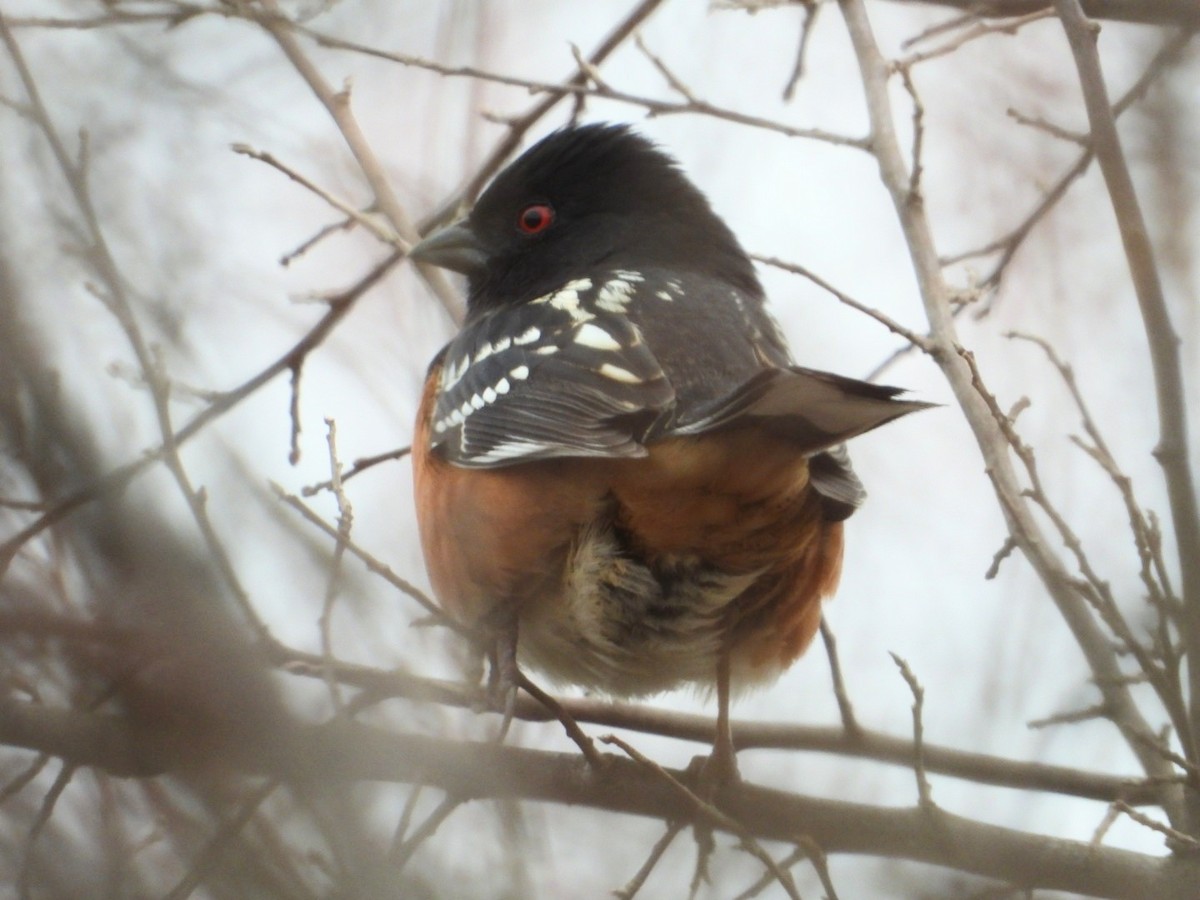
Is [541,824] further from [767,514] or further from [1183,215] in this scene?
[1183,215]

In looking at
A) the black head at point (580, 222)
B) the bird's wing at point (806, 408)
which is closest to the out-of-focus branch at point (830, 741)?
the bird's wing at point (806, 408)

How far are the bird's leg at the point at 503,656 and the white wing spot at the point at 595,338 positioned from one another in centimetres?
50

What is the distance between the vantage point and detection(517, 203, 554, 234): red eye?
10.7 feet

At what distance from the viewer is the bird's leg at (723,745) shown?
8.31 feet

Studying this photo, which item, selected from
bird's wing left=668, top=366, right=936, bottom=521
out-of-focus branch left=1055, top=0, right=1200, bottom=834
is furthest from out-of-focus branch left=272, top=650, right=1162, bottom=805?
out-of-focus branch left=1055, top=0, right=1200, bottom=834

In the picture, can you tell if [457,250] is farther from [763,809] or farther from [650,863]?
[650,863]

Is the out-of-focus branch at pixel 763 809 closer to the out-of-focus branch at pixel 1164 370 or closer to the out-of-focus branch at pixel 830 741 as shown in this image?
the out-of-focus branch at pixel 830 741

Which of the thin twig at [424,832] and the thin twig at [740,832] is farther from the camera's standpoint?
the thin twig at [740,832]

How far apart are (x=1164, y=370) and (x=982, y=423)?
2.17ft

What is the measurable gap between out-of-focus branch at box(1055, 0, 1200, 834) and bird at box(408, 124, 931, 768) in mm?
443

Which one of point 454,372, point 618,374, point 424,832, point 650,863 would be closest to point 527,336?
point 454,372

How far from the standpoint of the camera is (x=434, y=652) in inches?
71.0

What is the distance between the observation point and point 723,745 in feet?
8.49

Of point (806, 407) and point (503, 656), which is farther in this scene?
point (503, 656)
